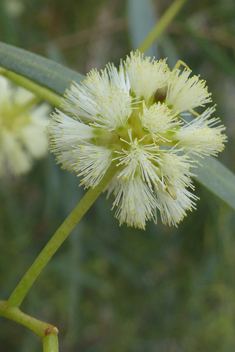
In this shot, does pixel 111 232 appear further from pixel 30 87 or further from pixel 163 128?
pixel 163 128

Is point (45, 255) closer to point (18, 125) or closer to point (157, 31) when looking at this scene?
point (18, 125)

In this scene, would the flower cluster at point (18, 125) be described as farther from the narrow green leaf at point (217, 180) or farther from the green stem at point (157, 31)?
the narrow green leaf at point (217, 180)

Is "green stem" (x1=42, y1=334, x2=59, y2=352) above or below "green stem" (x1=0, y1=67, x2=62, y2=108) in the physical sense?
below

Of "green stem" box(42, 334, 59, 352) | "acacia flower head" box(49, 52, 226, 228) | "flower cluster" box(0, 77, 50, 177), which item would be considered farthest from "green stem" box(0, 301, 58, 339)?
"flower cluster" box(0, 77, 50, 177)

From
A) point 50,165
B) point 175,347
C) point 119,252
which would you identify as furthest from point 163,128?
point 175,347

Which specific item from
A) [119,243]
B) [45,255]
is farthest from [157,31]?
[119,243]

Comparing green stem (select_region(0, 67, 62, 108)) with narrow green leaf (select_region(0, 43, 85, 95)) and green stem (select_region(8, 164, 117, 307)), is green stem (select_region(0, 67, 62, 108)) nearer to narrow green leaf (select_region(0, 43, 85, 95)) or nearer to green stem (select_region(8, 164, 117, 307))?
narrow green leaf (select_region(0, 43, 85, 95))

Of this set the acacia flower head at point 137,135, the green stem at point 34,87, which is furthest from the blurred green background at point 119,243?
the acacia flower head at point 137,135
